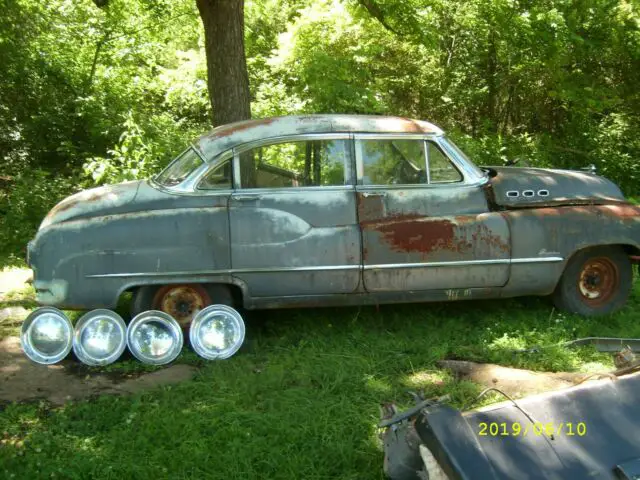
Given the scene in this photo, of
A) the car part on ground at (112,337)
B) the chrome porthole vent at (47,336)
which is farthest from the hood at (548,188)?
the chrome porthole vent at (47,336)

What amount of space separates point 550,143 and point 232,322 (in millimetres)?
9273

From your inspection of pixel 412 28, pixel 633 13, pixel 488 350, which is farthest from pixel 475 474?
pixel 633 13

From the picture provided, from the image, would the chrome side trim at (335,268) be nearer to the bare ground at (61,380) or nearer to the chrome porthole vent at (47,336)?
the chrome porthole vent at (47,336)

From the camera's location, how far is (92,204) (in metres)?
Result: 5.19

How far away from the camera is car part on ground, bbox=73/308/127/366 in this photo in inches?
195

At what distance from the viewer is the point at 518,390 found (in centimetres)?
444

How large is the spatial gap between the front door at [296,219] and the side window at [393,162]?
17cm

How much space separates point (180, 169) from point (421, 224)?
2108 millimetres

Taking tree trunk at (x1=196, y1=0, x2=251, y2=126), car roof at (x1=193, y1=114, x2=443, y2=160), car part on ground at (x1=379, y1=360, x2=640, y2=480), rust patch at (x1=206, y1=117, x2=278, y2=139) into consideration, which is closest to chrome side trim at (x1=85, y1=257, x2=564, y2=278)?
car roof at (x1=193, y1=114, x2=443, y2=160)

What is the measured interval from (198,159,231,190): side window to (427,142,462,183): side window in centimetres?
172

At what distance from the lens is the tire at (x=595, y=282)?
226 inches

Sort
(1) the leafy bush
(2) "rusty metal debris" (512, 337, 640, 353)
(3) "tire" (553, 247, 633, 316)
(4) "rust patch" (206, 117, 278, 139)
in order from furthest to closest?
1. (1) the leafy bush
2. (3) "tire" (553, 247, 633, 316)
3. (4) "rust patch" (206, 117, 278, 139)
4. (2) "rusty metal debris" (512, 337, 640, 353)

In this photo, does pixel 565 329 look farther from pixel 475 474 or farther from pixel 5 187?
pixel 5 187

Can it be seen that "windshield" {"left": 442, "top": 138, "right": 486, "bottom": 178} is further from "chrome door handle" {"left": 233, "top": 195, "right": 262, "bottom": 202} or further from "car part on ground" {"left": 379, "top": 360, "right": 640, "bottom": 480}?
"car part on ground" {"left": 379, "top": 360, "right": 640, "bottom": 480}
